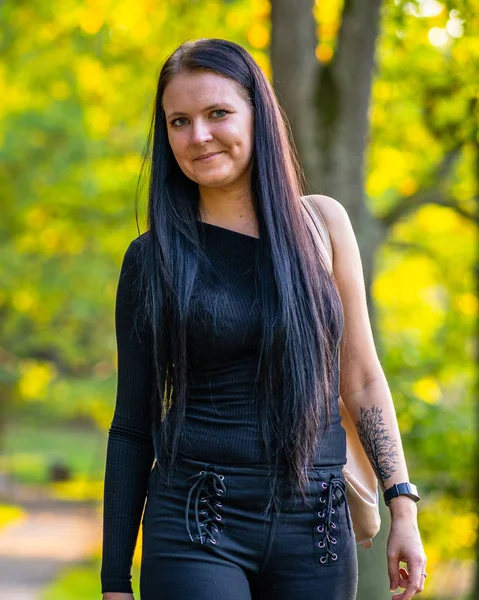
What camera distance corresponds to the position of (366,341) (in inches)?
121

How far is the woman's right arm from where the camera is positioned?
2920 millimetres

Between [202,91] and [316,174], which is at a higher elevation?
[316,174]

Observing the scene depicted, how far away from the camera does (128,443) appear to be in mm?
2959

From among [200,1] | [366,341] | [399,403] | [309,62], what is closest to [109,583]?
[366,341]

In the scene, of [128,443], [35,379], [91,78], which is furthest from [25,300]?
[128,443]

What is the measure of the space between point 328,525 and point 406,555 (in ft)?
0.81

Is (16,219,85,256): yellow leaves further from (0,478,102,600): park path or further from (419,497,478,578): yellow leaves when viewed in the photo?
(419,497,478,578): yellow leaves

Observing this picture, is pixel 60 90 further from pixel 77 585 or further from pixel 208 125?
pixel 208 125

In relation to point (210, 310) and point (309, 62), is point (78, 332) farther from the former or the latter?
point (210, 310)

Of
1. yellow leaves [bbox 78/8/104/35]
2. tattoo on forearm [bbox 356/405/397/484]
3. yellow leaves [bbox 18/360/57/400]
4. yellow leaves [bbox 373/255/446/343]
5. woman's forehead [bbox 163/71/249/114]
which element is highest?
yellow leaves [bbox 18/360/57/400]

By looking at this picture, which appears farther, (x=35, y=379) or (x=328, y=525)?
(x=35, y=379)

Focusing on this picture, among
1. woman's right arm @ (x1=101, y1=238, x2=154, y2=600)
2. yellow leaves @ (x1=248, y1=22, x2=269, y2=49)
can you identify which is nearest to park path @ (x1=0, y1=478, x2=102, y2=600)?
yellow leaves @ (x1=248, y1=22, x2=269, y2=49)

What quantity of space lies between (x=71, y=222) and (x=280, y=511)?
1375cm

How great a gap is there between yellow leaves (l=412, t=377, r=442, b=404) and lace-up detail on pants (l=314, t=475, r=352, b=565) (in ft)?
23.6
